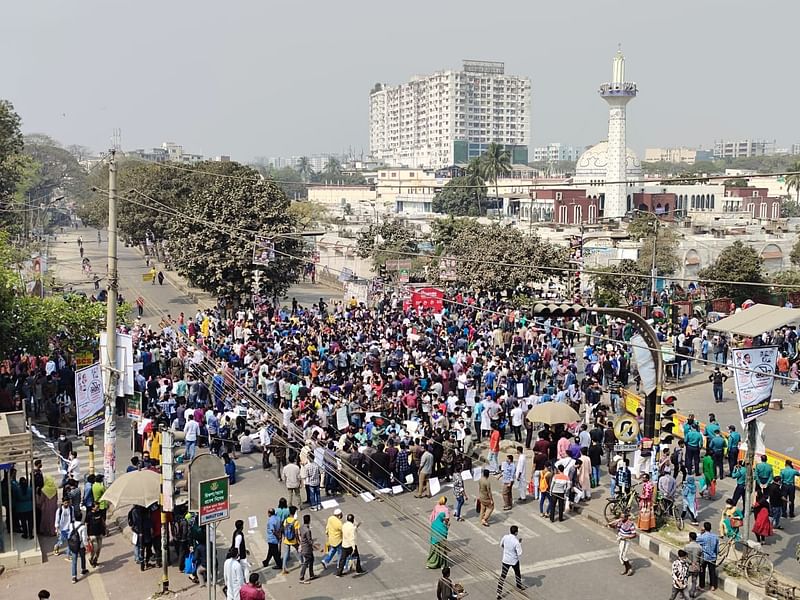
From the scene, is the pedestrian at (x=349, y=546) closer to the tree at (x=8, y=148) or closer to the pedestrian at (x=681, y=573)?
the pedestrian at (x=681, y=573)

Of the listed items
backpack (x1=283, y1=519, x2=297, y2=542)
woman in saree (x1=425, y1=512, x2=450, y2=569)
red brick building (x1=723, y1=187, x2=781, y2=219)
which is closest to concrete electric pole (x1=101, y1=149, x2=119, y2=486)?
backpack (x1=283, y1=519, x2=297, y2=542)

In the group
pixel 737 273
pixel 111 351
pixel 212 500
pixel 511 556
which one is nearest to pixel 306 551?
pixel 212 500

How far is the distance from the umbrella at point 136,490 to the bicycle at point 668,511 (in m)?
8.51

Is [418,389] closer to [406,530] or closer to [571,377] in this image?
[571,377]

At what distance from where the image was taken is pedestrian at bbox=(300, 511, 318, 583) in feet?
44.7

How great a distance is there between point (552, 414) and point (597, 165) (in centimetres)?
9065

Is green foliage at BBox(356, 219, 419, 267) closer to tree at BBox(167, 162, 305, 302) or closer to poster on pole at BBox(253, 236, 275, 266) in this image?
tree at BBox(167, 162, 305, 302)

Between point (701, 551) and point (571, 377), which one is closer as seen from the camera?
point (701, 551)

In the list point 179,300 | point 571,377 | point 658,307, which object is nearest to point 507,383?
point 571,377

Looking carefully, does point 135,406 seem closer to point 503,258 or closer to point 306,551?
point 306,551

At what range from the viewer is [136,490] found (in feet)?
45.1

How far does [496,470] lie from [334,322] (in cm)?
1358

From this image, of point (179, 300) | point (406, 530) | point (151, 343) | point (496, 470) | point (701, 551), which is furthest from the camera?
point (179, 300)

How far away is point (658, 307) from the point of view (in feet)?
112
